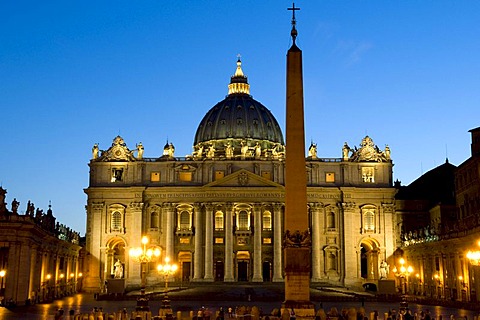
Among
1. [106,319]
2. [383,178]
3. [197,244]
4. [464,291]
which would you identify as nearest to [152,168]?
[197,244]

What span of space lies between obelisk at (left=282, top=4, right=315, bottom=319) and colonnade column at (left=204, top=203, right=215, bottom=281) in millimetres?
52438

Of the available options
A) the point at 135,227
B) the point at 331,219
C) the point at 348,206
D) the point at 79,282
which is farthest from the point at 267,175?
the point at 79,282

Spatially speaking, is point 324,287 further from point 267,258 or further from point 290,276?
point 290,276

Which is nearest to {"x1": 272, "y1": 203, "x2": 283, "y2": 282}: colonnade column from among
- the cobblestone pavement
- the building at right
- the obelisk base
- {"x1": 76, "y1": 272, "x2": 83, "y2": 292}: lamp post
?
the cobblestone pavement

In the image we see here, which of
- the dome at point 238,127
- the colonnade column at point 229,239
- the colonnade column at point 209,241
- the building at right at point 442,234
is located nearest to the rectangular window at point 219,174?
the colonnade column at point 209,241

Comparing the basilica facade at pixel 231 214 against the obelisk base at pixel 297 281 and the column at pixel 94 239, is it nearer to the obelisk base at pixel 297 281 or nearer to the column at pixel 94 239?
the column at pixel 94 239

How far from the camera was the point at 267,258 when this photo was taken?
3182 inches

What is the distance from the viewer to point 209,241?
7944cm

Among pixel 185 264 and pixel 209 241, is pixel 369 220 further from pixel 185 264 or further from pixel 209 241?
pixel 185 264

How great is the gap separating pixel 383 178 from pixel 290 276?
189 ft

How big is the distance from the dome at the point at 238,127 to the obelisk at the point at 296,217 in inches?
2830

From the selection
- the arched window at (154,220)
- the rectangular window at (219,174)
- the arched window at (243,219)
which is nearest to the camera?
the arched window at (154,220)

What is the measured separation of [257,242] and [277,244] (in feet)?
7.60

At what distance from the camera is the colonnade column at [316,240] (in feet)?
260
